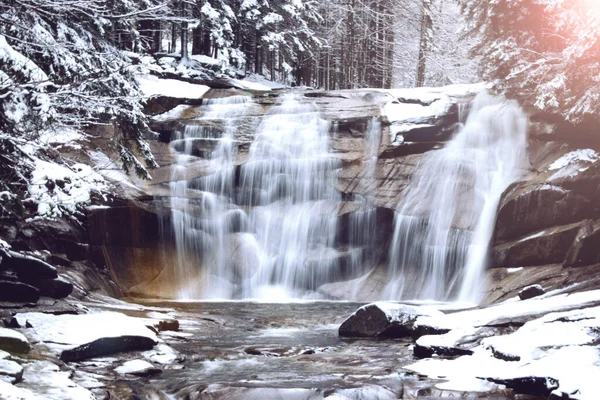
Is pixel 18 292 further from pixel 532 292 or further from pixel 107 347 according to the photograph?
pixel 532 292

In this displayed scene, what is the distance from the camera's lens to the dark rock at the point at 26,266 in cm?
1016

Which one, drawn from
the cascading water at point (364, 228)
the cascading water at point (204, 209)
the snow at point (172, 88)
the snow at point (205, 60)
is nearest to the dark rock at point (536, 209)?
the cascading water at point (364, 228)

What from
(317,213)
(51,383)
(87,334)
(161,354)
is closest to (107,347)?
(87,334)

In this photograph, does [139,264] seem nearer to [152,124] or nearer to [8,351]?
[152,124]

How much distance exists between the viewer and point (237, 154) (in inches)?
746

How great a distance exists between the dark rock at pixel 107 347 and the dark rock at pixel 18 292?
2.46 meters

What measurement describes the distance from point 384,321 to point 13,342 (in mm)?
5436

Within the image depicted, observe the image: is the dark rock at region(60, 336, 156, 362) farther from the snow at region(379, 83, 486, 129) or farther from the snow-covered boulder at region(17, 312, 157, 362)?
the snow at region(379, 83, 486, 129)

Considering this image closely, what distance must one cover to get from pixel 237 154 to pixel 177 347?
10466mm

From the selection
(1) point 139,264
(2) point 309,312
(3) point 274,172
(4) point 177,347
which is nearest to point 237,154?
(3) point 274,172

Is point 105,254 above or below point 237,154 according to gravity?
below

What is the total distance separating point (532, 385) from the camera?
635 cm

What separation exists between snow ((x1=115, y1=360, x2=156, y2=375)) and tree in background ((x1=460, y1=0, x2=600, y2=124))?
11030 mm

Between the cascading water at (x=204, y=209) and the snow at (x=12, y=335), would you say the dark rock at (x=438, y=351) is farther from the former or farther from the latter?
the cascading water at (x=204, y=209)
